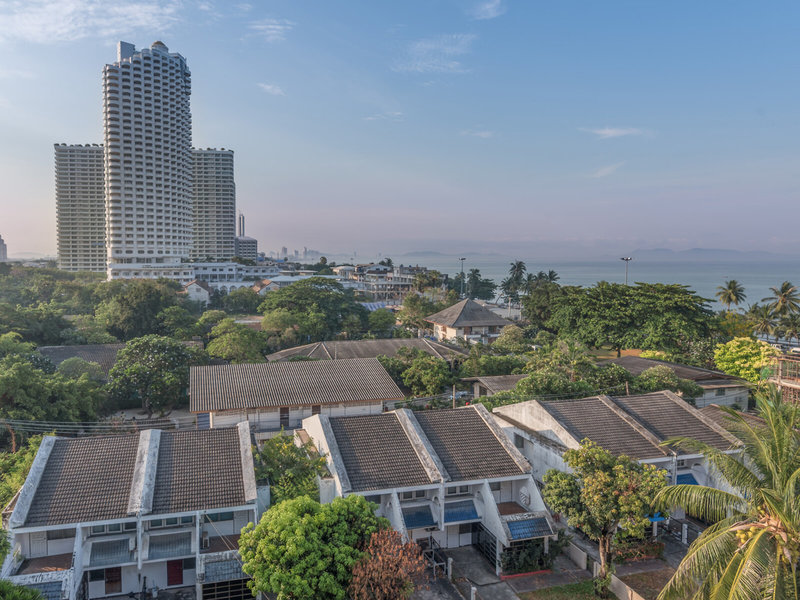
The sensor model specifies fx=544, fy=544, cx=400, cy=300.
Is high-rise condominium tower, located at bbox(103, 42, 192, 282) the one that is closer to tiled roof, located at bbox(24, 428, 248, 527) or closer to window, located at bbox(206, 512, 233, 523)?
tiled roof, located at bbox(24, 428, 248, 527)

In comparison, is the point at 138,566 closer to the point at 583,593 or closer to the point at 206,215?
the point at 583,593

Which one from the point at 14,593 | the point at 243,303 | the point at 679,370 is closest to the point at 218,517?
the point at 14,593

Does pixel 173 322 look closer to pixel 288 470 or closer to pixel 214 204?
pixel 288 470

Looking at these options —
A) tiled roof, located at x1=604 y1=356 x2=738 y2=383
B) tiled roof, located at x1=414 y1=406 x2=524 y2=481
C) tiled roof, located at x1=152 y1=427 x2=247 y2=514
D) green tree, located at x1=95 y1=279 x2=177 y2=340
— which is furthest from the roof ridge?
green tree, located at x1=95 y1=279 x2=177 y2=340

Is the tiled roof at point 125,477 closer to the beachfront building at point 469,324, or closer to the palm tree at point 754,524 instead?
the palm tree at point 754,524

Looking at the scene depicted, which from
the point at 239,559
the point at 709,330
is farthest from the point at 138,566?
the point at 709,330

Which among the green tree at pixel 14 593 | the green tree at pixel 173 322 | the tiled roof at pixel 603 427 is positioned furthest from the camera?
the green tree at pixel 173 322

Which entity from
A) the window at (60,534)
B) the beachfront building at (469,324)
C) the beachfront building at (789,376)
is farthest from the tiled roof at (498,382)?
the window at (60,534)
